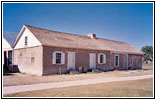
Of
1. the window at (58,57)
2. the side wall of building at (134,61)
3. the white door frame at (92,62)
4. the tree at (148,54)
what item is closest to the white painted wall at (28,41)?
the window at (58,57)

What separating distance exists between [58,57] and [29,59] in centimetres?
308

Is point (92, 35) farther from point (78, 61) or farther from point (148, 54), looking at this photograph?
point (148, 54)

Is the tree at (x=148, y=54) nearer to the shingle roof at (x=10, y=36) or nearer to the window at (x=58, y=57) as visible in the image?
the shingle roof at (x=10, y=36)

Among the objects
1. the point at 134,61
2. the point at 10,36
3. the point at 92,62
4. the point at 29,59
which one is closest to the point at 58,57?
the point at 29,59

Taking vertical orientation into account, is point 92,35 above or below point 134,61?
above

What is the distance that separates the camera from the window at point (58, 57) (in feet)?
53.0

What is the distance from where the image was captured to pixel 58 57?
1658 centimetres

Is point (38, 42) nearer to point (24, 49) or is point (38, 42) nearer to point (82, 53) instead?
point (24, 49)

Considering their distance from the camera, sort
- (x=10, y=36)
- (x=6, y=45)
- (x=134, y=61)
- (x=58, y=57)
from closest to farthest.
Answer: (x=58, y=57) < (x=6, y=45) < (x=10, y=36) < (x=134, y=61)

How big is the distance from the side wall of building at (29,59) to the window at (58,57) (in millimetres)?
1451

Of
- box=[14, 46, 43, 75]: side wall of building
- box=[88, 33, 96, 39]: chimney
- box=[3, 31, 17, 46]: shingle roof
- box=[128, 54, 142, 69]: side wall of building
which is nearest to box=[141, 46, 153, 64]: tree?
box=[128, 54, 142, 69]: side wall of building

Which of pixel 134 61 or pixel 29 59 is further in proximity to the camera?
pixel 134 61

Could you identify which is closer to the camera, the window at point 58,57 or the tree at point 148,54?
the window at point 58,57

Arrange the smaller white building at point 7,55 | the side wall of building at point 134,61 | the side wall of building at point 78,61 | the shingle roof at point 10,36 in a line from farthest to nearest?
the side wall of building at point 134,61, the shingle roof at point 10,36, the smaller white building at point 7,55, the side wall of building at point 78,61
